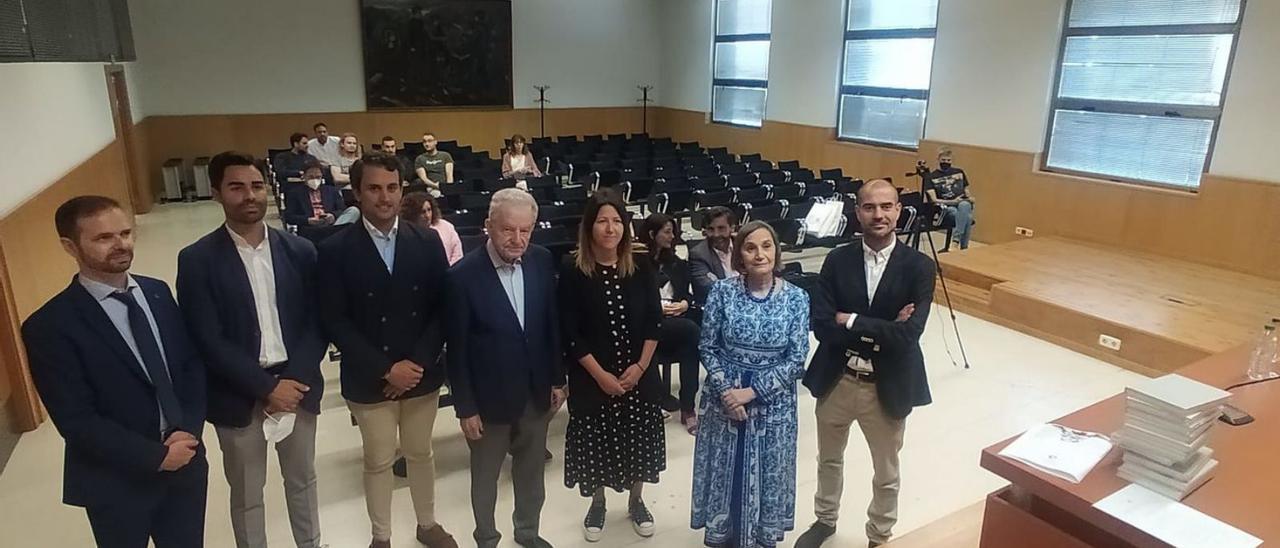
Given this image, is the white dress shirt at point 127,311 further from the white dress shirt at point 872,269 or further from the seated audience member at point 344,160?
the seated audience member at point 344,160

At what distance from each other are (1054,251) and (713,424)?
6192mm

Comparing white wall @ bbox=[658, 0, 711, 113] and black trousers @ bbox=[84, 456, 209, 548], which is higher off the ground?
white wall @ bbox=[658, 0, 711, 113]

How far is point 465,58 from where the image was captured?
43.9 ft

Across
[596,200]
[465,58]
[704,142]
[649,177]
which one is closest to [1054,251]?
[649,177]

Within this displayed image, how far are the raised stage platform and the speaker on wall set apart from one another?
30.7 feet

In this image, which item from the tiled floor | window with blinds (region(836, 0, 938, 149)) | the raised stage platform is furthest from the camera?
window with blinds (region(836, 0, 938, 149))

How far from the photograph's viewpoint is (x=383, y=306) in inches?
101

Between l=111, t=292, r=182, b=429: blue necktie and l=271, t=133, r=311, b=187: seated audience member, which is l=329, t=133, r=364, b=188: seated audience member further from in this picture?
l=111, t=292, r=182, b=429: blue necktie

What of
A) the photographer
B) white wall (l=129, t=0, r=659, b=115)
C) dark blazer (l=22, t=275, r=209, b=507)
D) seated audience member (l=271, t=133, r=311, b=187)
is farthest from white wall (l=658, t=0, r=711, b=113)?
dark blazer (l=22, t=275, r=209, b=507)

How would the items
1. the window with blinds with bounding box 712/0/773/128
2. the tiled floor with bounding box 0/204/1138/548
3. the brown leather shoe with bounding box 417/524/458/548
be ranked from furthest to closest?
the window with blinds with bounding box 712/0/773/128 < the tiled floor with bounding box 0/204/1138/548 < the brown leather shoe with bounding box 417/524/458/548

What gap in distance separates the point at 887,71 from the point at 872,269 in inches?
330

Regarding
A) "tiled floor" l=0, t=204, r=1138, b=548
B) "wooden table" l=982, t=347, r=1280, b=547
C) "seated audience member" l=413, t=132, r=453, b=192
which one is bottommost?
"tiled floor" l=0, t=204, r=1138, b=548

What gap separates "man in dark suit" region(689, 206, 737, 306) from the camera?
4.18 metres

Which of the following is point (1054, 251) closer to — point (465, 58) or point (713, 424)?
point (713, 424)
